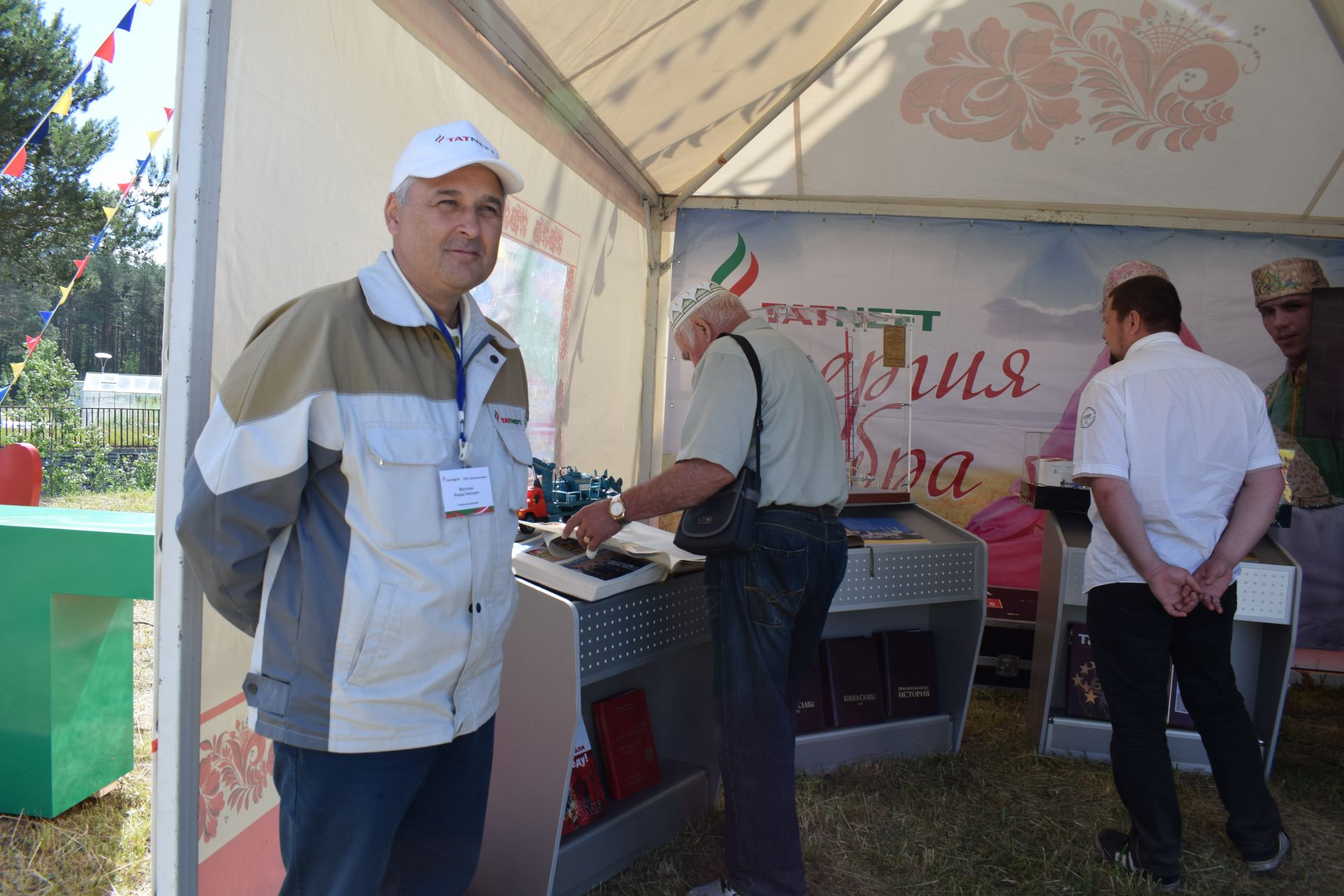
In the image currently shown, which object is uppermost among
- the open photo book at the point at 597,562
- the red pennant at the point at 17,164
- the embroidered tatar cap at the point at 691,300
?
the red pennant at the point at 17,164

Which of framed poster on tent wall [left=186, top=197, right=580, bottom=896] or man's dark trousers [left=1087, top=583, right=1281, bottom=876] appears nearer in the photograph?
framed poster on tent wall [left=186, top=197, right=580, bottom=896]

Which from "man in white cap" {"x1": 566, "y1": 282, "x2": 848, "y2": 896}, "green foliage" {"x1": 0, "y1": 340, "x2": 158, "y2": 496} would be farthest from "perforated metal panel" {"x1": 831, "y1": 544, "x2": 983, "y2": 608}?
"green foliage" {"x1": 0, "y1": 340, "x2": 158, "y2": 496}

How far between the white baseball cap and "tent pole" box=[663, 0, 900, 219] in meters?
3.09

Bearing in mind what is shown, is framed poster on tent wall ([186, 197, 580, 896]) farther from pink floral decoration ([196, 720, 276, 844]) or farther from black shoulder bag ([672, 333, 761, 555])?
black shoulder bag ([672, 333, 761, 555])

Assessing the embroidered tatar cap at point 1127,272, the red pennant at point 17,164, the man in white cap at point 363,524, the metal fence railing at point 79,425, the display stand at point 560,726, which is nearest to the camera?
the man in white cap at point 363,524

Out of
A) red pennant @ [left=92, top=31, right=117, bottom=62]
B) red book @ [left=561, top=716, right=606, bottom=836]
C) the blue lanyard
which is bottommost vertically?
red book @ [left=561, top=716, right=606, bottom=836]

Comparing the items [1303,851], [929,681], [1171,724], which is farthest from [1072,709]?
[1303,851]

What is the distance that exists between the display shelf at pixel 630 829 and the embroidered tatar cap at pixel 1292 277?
12.7 feet

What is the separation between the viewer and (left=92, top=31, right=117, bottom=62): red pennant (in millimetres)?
3400

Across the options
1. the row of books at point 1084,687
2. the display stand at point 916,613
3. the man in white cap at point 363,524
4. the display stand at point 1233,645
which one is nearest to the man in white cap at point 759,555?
the man in white cap at point 363,524

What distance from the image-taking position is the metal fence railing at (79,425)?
34.1 feet

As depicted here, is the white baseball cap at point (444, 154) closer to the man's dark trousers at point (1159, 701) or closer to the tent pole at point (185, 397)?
the tent pole at point (185, 397)

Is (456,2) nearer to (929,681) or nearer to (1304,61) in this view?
(929,681)

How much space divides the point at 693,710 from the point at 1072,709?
1.80m
